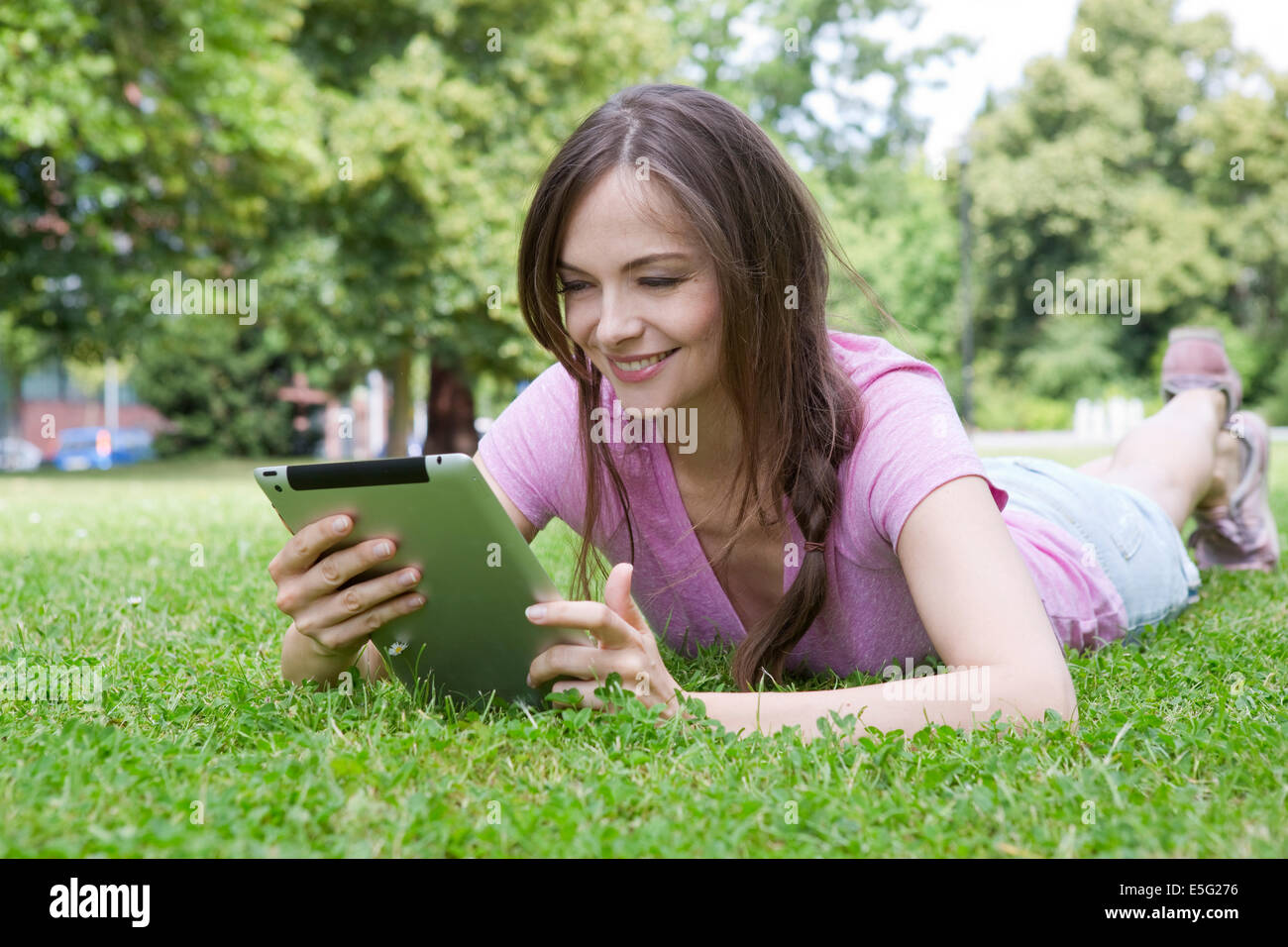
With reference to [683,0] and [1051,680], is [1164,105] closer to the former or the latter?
[683,0]

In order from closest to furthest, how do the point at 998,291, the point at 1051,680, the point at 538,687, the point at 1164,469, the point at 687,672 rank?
the point at 1051,680
the point at 538,687
the point at 687,672
the point at 1164,469
the point at 998,291

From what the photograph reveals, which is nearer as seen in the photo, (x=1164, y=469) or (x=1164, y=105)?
(x=1164, y=469)

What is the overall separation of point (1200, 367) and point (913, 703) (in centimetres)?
307

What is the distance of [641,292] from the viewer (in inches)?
99.5

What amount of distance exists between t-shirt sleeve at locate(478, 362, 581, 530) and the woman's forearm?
2.63 ft

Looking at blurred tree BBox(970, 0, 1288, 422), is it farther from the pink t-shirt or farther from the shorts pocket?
the pink t-shirt

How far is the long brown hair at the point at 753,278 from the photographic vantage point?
2543mm

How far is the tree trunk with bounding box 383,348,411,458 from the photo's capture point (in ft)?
66.5

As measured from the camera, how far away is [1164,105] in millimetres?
36375

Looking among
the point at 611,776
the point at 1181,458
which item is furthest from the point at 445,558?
the point at 1181,458

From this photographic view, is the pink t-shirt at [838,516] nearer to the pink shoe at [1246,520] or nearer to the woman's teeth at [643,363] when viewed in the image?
the woman's teeth at [643,363]

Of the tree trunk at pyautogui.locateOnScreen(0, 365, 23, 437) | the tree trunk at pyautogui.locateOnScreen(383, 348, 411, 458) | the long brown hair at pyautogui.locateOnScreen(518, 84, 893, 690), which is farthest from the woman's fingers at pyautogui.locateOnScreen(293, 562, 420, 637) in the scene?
the tree trunk at pyautogui.locateOnScreen(0, 365, 23, 437)
